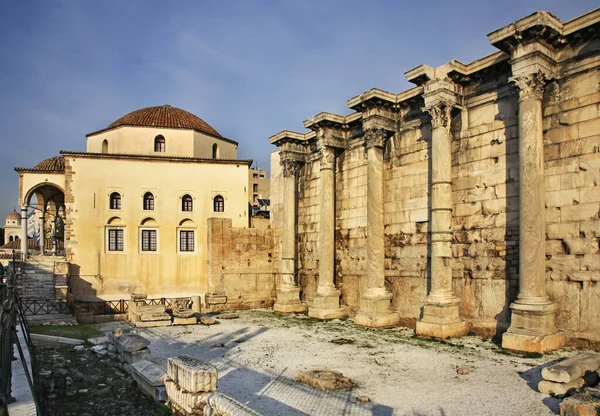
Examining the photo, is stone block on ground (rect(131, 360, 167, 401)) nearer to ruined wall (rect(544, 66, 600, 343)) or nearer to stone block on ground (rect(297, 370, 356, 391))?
stone block on ground (rect(297, 370, 356, 391))

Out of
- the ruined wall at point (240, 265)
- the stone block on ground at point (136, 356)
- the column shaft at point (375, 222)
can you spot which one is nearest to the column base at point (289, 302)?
the ruined wall at point (240, 265)

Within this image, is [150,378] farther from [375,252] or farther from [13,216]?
[13,216]

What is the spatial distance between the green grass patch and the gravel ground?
1.72 meters

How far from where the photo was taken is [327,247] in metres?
18.2

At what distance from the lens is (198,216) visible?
24531mm

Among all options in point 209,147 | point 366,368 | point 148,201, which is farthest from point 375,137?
point 209,147

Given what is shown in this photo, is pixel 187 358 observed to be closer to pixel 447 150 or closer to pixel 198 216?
pixel 447 150

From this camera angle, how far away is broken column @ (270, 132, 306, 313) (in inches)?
795

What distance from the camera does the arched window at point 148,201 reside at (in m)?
24.1

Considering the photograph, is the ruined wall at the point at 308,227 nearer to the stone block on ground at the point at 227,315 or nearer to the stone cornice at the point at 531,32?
the stone block on ground at the point at 227,315

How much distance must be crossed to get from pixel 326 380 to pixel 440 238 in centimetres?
624

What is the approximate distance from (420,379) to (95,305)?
671 inches

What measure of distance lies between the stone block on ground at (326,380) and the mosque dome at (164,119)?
67.6ft

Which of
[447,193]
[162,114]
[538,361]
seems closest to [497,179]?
[447,193]
